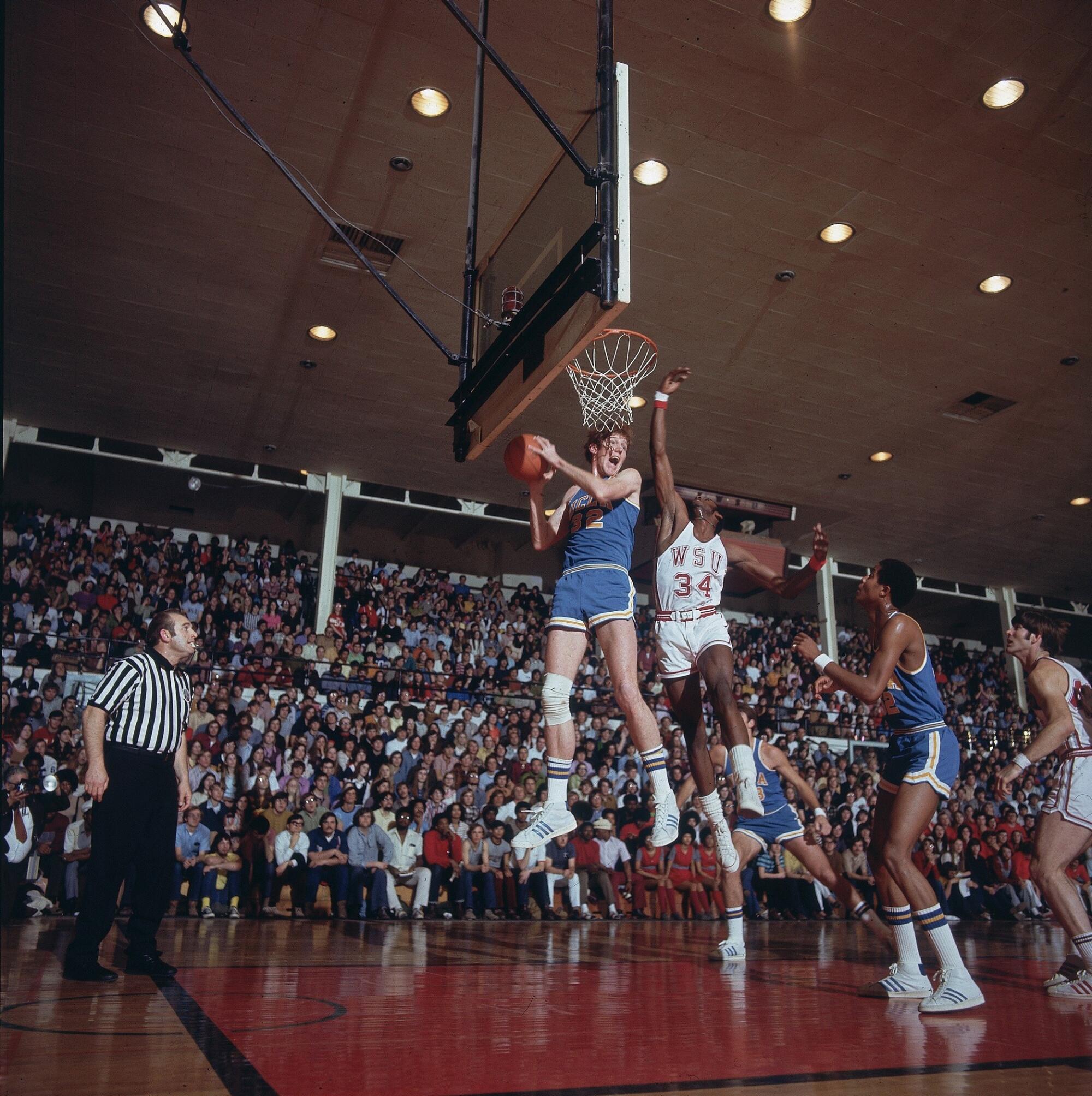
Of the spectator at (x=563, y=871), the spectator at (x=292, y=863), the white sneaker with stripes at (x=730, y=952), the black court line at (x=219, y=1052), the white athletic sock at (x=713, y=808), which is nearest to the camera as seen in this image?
the black court line at (x=219, y=1052)

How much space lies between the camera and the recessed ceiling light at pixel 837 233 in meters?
8.54

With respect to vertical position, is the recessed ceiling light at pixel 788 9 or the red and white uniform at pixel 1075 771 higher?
the recessed ceiling light at pixel 788 9

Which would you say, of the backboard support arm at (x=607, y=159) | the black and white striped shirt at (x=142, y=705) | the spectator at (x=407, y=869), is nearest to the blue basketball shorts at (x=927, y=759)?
the backboard support arm at (x=607, y=159)

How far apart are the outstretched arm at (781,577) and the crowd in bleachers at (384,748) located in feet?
14.8

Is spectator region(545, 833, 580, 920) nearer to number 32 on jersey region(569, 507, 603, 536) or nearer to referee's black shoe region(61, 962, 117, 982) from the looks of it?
number 32 on jersey region(569, 507, 603, 536)

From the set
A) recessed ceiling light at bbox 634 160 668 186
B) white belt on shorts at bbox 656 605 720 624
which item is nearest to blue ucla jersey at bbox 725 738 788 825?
white belt on shorts at bbox 656 605 720 624

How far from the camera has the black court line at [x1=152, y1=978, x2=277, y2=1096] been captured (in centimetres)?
250

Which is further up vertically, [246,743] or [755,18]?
[755,18]

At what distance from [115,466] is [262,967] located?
499 inches

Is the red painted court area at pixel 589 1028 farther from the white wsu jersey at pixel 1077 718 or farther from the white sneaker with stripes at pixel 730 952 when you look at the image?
the white wsu jersey at pixel 1077 718

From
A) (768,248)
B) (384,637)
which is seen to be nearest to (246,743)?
(384,637)

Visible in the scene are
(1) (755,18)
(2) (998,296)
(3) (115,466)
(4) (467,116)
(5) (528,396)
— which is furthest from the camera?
(3) (115,466)

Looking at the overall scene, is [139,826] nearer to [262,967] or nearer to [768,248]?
[262,967]

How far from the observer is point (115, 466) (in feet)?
51.1
